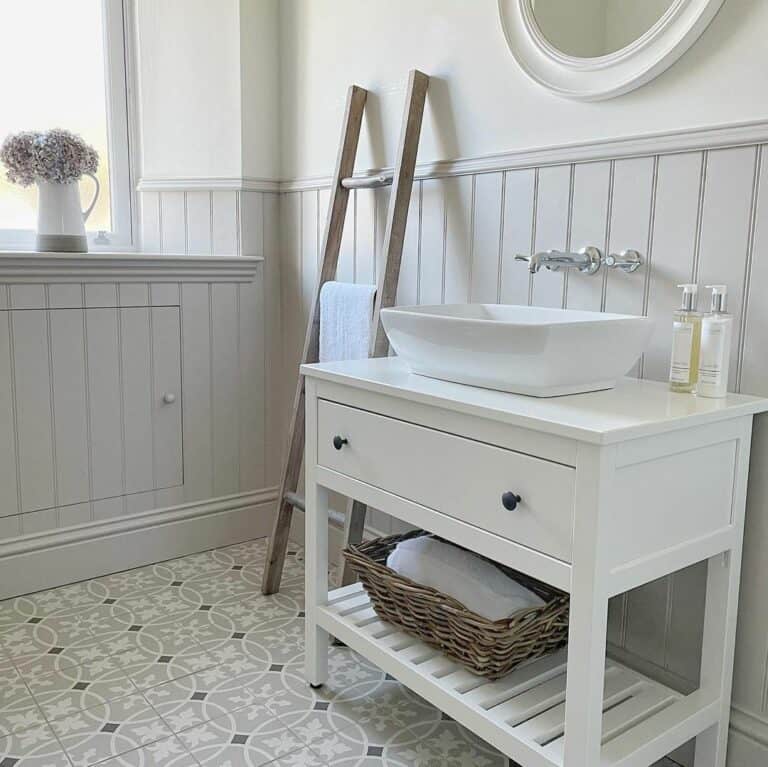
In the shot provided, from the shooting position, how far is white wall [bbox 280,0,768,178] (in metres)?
1.33

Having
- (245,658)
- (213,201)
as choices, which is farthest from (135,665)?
(213,201)

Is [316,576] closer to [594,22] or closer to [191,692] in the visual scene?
[191,692]

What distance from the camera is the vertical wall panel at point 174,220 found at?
2.54 m

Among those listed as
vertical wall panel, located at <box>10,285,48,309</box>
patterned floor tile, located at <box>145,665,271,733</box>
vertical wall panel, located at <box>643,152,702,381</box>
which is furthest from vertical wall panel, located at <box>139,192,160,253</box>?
vertical wall panel, located at <box>643,152,702,381</box>

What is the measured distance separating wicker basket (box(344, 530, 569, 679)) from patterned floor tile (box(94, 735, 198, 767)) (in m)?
0.45

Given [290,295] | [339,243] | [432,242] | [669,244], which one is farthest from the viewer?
[290,295]

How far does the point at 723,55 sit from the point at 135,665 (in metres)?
1.71

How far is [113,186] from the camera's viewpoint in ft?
8.48

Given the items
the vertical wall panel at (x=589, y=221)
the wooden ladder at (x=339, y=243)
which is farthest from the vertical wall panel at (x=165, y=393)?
the vertical wall panel at (x=589, y=221)

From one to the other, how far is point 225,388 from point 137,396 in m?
0.29

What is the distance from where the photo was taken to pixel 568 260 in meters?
1.51

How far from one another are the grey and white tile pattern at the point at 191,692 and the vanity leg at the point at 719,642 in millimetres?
364

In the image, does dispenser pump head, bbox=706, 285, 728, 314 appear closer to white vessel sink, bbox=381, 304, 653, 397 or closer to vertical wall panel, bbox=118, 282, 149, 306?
white vessel sink, bbox=381, 304, 653, 397

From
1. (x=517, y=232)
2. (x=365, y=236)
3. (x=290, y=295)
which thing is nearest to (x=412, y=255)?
(x=365, y=236)
